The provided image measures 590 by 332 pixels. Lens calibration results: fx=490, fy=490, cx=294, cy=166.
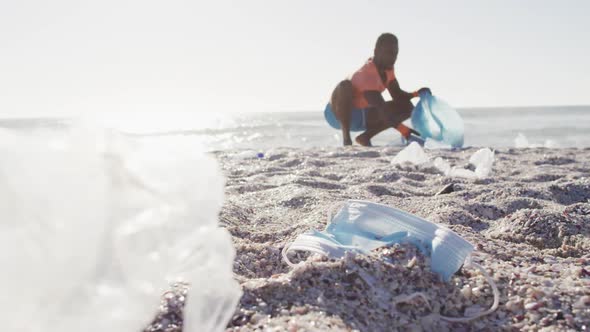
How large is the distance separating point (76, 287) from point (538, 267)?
3.40 feet

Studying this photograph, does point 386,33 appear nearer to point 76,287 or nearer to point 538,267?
point 538,267

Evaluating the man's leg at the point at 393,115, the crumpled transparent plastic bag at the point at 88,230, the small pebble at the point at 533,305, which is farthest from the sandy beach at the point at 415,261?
the man's leg at the point at 393,115

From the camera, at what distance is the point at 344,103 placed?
4941 mm

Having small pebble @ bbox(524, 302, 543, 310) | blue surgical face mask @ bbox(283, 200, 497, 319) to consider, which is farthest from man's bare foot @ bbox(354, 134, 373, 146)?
small pebble @ bbox(524, 302, 543, 310)

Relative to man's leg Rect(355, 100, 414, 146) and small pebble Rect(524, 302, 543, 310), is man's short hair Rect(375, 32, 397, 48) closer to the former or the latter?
man's leg Rect(355, 100, 414, 146)

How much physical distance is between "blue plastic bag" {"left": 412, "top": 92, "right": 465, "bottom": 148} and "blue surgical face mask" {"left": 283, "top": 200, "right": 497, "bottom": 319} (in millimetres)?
3453

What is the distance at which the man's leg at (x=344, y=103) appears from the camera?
4.93 m

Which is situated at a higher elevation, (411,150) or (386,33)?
(386,33)

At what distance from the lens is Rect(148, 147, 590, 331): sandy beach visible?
94cm

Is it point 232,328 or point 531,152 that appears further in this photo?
point 531,152

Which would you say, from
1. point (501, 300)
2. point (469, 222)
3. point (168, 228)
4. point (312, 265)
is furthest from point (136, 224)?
point (469, 222)

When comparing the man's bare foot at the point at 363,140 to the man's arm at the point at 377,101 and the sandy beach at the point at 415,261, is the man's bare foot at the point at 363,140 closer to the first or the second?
the man's arm at the point at 377,101

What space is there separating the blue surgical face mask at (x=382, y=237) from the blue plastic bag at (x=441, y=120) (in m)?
3.45

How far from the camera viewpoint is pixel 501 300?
3.29 ft
